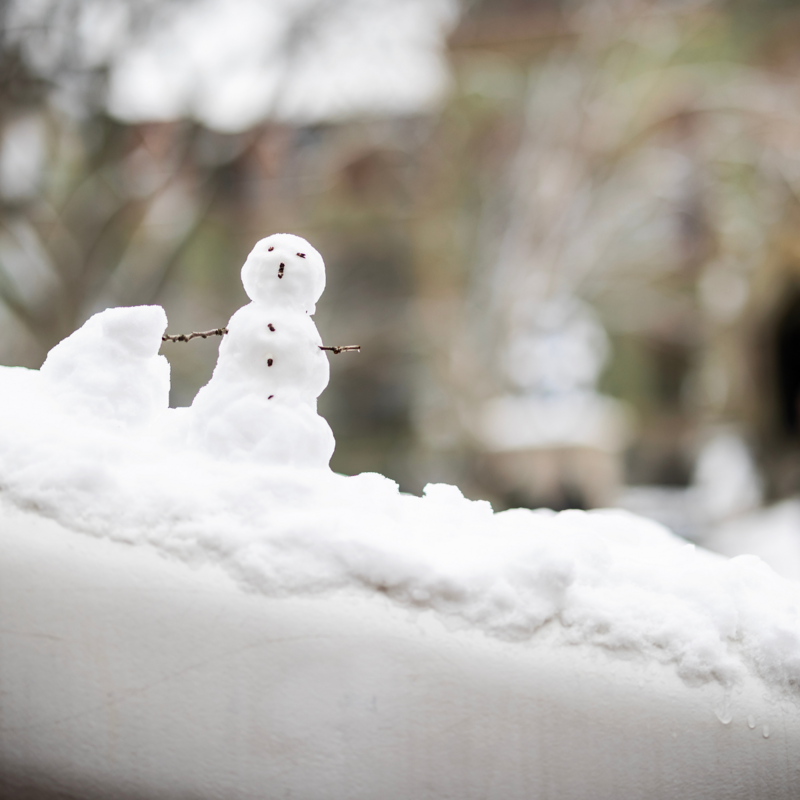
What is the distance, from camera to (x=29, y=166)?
6590 mm

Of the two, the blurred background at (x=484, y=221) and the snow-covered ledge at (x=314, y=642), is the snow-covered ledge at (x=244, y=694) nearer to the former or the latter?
the snow-covered ledge at (x=314, y=642)

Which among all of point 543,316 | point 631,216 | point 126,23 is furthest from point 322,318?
point 126,23

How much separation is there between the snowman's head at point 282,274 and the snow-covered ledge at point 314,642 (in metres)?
0.10

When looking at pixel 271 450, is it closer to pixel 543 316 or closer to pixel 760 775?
pixel 760 775

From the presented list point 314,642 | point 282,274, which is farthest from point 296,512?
point 282,274

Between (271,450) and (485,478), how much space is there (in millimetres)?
7034

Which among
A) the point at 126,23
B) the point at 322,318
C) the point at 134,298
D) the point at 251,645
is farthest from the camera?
the point at 322,318

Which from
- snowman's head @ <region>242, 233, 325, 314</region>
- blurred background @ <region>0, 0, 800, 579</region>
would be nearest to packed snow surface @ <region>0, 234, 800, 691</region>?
snowman's head @ <region>242, 233, 325, 314</region>

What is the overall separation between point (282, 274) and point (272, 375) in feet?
0.63

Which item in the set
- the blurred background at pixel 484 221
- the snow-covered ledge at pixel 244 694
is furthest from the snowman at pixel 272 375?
the blurred background at pixel 484 221

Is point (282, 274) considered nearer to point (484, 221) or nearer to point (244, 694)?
point (244, 694)

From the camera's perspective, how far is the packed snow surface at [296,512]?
125 centimetres

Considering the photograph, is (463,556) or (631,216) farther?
(631,216)

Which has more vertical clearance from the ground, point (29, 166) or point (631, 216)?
point (631, 216)
